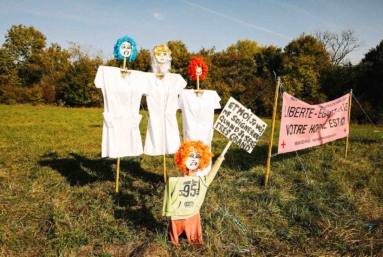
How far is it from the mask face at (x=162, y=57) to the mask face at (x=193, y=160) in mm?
1969

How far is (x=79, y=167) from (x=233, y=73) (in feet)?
72.4

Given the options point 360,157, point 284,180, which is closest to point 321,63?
point 360,157

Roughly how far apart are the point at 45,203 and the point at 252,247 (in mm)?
3016

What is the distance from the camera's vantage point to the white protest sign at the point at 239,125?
3.53 m

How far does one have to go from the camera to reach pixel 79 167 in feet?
19.1

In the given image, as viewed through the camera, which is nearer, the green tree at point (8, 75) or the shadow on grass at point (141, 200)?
the shadow on grass at point (141, 200)

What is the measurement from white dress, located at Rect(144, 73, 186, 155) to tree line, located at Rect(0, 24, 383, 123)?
1544cm

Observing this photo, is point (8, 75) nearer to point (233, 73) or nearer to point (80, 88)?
point (80, 88)

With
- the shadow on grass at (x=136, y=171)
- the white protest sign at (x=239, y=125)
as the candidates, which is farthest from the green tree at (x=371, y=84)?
the white protest sign at (x=239, y=125)

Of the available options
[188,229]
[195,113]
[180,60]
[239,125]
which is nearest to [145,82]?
[195,113]

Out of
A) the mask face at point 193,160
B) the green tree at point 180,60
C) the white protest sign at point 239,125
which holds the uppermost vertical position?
the green tree at point 180,60

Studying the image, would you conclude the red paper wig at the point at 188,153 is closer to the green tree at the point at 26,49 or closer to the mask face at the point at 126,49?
the mask face at the point at 126,49

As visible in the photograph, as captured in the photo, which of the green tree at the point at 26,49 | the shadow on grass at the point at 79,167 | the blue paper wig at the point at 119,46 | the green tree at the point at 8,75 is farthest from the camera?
the green tree at the point at 26,49

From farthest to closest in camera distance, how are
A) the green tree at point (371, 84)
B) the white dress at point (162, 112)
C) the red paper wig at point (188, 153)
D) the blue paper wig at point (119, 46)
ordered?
1. the green tree at point (371, 84)
2. the white dress at point (162, 112)
3. the blue paper wig at point (119, 46)
4. the red paper wig at point (188, 153)
